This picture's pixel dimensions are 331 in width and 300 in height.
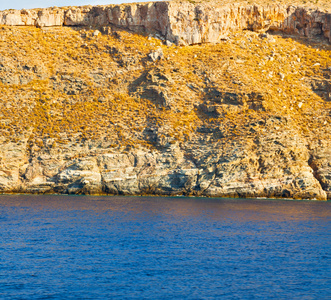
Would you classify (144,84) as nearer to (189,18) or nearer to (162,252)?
(189,18)

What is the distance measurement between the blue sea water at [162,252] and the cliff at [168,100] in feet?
50.0

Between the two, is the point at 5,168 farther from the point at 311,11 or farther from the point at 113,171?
the point at 311,11

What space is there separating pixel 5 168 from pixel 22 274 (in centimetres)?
5256

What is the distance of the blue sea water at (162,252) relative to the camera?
99.6 feet

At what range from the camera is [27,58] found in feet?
329

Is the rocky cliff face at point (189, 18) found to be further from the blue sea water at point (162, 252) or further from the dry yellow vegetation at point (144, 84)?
the blue sea water at point (162, 252)

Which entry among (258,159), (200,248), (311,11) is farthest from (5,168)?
(311,11)

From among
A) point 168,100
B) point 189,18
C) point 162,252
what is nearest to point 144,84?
point 168,100

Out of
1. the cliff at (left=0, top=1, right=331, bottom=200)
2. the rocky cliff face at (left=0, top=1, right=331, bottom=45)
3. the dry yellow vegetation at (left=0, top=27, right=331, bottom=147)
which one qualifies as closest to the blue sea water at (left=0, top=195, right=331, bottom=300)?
the cliff at (left=0, top=1, right=331, bottom=200)

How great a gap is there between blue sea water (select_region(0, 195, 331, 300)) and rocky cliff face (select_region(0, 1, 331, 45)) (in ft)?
167

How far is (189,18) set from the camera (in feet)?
340

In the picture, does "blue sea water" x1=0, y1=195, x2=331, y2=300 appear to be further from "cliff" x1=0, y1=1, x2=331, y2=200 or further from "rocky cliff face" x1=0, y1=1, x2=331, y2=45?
"rocky cliff face" x1=0, y1=1, x2=331, y2=45

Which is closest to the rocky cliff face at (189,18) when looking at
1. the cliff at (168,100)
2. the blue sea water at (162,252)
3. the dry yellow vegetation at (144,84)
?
the cliff at (168,100)

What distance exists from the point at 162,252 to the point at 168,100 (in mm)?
54820
